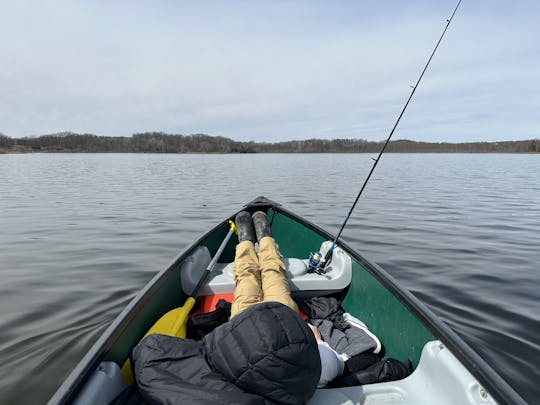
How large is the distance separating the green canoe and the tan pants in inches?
15.9

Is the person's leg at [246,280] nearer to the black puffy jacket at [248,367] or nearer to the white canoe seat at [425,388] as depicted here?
the white canoe seat at [425,388]

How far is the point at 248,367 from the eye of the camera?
1.40m

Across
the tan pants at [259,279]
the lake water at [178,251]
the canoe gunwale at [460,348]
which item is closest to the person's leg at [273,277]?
the tan pants at [259,279]

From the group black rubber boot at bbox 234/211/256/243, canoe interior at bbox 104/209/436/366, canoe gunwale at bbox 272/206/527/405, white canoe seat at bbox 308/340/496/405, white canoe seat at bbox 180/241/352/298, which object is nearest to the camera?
canoe gunwale at bbox 272/206/527/405

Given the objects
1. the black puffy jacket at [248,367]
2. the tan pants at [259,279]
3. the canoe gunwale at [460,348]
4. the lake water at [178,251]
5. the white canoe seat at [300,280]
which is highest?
the black puffy jacket at [248,367]

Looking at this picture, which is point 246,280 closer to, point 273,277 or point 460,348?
point 273,277

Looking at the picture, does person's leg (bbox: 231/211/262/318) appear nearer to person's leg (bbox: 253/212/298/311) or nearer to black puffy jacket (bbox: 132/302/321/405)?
person's leg (bbox: 253/212/298/311)

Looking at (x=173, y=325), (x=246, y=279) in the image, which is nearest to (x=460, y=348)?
(x=246, y=279)

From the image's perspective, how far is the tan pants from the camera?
2881mm

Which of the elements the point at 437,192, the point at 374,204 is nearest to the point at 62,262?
the point at 374,204

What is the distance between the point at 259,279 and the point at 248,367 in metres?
1.95

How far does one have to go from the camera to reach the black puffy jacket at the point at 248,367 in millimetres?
1388

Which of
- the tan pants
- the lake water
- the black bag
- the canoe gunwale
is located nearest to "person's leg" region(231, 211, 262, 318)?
the tan pants

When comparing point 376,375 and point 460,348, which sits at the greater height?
point 460,348
